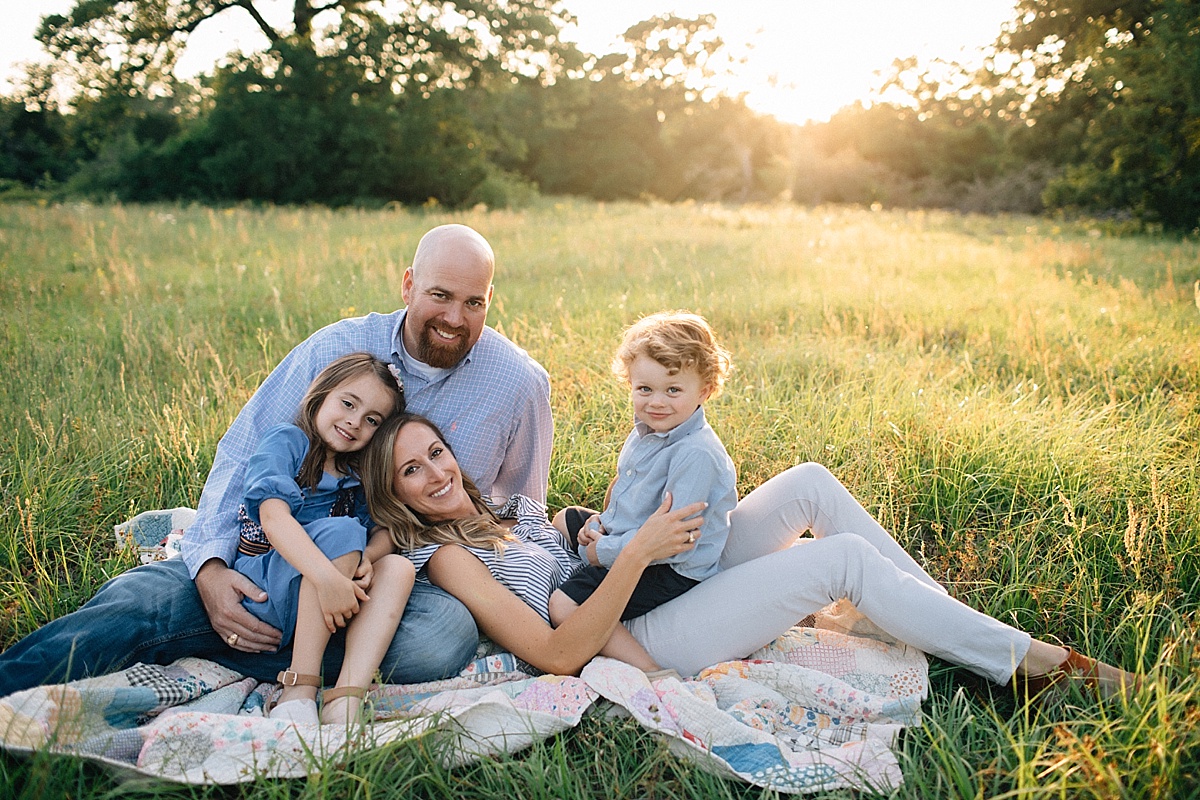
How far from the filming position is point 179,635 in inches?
98.4

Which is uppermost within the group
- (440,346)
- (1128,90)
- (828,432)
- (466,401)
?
(1128,90)

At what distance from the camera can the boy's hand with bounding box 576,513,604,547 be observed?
2.80 m

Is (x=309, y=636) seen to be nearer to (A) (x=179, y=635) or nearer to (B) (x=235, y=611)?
(B) (x=235, y=611)

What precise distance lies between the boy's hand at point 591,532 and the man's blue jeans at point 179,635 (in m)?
0.50

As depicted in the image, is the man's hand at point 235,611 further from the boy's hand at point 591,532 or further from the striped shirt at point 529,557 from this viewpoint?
the boy's hand at point 591,532

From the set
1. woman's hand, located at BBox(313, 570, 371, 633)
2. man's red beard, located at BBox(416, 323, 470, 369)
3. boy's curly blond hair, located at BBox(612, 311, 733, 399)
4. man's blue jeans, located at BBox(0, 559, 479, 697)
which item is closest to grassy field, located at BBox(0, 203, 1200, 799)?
man's blue jeans, located at BBox(0, 559, 479, 697)

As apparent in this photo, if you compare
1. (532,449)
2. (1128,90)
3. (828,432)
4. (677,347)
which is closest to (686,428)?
(677,347)

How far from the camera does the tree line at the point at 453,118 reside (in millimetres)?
15859

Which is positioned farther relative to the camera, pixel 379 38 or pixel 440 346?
pixel 379 38

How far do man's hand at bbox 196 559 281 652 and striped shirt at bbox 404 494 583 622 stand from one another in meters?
0.50

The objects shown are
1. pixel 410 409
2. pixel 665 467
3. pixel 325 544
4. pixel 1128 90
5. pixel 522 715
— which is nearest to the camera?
pixel 522 715

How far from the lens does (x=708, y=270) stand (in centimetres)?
848

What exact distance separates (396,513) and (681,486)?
3.23 ft

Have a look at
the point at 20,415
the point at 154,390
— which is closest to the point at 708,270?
the point at 154,390
